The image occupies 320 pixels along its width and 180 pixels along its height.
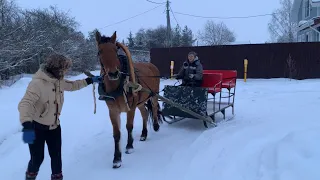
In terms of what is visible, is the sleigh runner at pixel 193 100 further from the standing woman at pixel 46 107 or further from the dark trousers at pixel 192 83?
the standing woman at pixel 46 107

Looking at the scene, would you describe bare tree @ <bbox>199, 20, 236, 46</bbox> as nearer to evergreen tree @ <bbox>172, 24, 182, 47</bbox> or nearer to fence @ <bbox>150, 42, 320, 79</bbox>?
evergreen tree @ <bbox>172, 24, 182, 47</bbox>

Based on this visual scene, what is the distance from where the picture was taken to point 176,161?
488cm

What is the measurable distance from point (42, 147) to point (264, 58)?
15.1m

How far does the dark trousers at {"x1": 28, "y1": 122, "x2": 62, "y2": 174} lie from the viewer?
361cm

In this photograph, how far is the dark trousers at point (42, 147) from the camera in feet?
11.8

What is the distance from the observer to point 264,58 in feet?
55.4

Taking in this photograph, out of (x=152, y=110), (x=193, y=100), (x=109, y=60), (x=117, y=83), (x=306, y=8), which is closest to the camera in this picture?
(x=109, y=60)

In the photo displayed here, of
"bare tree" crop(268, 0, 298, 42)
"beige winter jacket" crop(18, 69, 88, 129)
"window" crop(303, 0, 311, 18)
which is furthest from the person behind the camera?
"bare tree" crop(268, 0, 298, 42)

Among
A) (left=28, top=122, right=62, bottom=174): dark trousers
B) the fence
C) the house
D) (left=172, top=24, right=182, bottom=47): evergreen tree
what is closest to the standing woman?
(left=28, top=122, right=62, bottom=174): dark trousers

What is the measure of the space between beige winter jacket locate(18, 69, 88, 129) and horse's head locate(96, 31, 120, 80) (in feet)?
2.80

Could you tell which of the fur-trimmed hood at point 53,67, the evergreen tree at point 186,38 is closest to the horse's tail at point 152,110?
the fur-trimmed hood at point 53,67

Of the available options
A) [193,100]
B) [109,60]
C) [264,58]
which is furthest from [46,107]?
[264,58]

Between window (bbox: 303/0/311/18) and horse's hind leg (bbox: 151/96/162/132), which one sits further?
window (bbox: 303/0/311/18)

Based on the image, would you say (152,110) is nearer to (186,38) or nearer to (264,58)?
(264,58)
